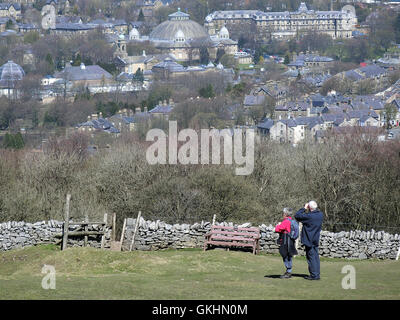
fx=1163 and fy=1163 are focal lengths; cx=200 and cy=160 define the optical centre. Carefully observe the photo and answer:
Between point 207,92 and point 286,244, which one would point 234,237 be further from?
point 207,92

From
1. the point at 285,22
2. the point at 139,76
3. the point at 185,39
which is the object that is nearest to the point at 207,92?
the point at 139,76

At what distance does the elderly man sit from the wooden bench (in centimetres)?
359

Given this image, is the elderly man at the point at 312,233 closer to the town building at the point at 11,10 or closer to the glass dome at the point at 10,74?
the glass dome at the point at 10,74

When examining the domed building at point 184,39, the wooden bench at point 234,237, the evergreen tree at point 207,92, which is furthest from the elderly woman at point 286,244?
the domed building at point 184,39

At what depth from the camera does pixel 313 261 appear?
1563 centimetres

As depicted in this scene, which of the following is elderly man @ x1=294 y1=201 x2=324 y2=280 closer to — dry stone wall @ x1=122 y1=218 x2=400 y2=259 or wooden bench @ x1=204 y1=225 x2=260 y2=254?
wooden bench @ x1=204 y1=225 x2=260 y2=254

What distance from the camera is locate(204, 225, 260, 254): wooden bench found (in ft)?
63.2

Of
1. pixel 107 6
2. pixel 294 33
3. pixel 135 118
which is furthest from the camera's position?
pixel 107 6

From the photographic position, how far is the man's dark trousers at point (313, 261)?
1559 cm

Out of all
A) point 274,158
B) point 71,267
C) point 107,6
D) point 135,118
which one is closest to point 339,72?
point 135,118
